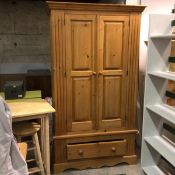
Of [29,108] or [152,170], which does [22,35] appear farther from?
[152,170]

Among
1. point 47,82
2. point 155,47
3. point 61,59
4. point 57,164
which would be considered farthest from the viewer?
point 47,82

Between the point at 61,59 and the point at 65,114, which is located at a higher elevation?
the point at 61,59

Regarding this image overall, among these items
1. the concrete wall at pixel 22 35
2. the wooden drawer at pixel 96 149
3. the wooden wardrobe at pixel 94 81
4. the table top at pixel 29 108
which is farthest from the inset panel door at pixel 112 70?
the concrete wall at pixel 22 35

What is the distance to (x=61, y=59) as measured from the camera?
2592 millimetres

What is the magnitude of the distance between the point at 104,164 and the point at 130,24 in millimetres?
1666

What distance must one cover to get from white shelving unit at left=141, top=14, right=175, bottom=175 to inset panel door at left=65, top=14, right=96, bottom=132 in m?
0.64

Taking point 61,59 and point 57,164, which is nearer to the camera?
point 61,59

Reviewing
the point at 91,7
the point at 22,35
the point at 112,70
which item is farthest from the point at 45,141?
the point at 22,35

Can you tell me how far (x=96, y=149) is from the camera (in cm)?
282

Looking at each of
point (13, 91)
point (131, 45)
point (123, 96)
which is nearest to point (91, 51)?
point (131, 45)

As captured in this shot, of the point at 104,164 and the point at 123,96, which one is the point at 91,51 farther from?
the point at 104,164

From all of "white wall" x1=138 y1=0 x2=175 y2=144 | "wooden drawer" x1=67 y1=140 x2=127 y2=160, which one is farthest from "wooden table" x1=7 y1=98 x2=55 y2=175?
"white wall" x1=138 y1=0 x2=175 y2=144

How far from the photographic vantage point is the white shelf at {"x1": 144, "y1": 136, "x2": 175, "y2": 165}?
6.87 feet

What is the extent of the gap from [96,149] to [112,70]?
3.08 feet
